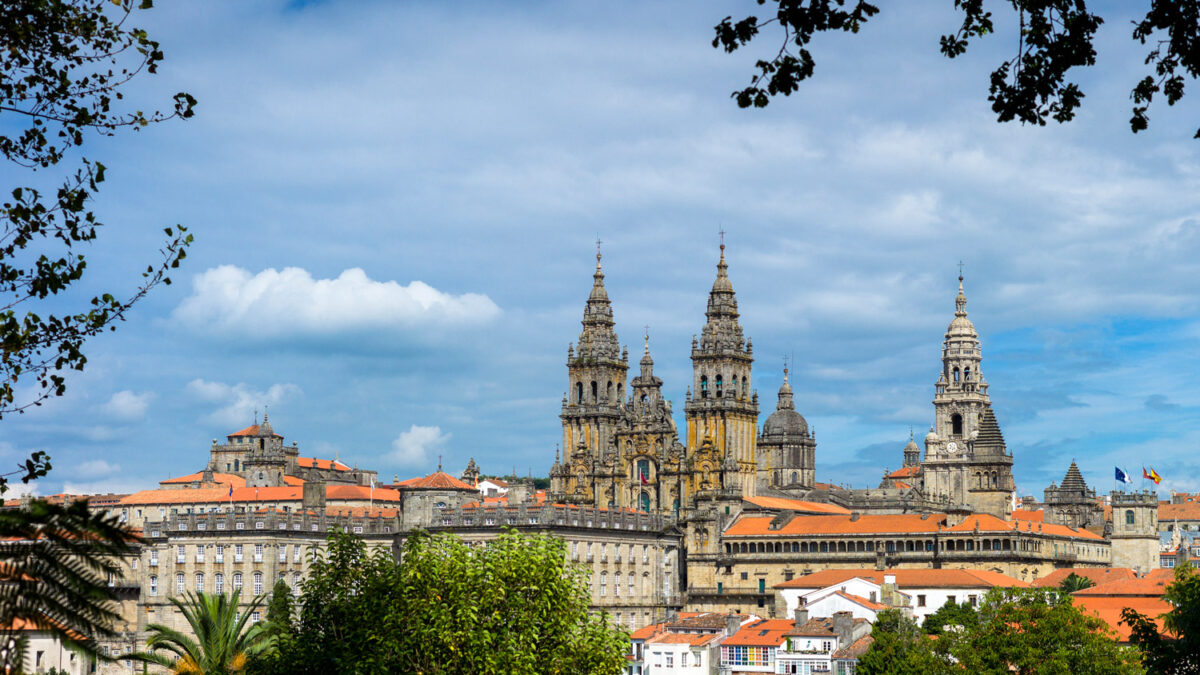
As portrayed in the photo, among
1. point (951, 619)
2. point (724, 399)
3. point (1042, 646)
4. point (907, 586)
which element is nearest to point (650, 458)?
point (724, 399)

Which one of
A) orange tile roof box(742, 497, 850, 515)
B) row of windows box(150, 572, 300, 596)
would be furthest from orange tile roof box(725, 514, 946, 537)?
row of windows box(150, 572, 300, 596)

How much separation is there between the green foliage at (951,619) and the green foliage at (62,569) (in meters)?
69.8

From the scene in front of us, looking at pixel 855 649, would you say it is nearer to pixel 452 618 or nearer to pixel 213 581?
pixel 213 581

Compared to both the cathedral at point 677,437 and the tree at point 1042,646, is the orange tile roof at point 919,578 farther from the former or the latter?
the tree at point 1042,646

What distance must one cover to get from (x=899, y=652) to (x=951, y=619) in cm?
520

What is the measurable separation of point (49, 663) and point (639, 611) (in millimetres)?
72690

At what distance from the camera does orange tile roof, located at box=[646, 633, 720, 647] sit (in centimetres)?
10569

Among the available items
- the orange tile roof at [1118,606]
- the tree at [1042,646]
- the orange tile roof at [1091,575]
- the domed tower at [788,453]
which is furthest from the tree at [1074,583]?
the domed tower at [788,453]

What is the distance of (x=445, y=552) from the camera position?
4612cm

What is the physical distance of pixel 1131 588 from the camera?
4449 inches

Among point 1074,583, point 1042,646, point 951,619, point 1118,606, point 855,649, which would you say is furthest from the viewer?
point 1074,583

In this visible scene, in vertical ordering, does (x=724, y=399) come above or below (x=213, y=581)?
above

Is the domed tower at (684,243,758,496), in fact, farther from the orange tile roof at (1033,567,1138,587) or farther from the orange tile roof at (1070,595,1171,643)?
the orange tile roof at (1070,595,1171,643)

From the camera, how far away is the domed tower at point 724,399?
16162cm
